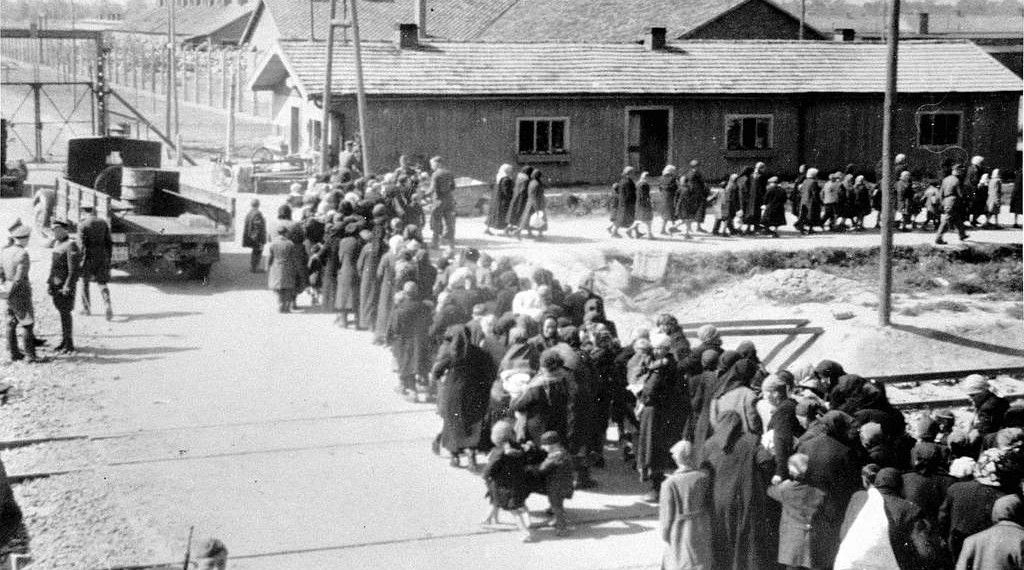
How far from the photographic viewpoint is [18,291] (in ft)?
52.9

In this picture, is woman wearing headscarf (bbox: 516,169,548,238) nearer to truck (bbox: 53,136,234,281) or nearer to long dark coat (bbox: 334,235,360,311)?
truck (bbox: 53,136,234,281)

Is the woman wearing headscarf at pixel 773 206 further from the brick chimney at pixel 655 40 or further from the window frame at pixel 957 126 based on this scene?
the window frame at pixel 957 126

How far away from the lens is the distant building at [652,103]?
103ft

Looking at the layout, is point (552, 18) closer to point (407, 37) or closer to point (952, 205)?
point (407, 37)

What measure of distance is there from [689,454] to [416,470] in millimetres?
3871

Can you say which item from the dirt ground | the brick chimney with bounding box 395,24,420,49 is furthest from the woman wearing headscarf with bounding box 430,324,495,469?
the brick chimney with bounding box 395,24,420,49

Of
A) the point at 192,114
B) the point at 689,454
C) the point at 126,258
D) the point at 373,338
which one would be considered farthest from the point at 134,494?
the point at 192,114

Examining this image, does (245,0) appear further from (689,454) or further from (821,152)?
(689,454)

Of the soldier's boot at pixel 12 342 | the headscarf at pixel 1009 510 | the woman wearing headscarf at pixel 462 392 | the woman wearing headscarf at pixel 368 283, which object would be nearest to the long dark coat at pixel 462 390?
the woman wearing headscarf at pixel 462 392

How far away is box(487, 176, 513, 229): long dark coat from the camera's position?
2516 centimetres

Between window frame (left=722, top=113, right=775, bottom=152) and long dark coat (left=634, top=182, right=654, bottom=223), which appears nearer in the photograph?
long dark coat (left=634, top=182, right=654, bottom=223)

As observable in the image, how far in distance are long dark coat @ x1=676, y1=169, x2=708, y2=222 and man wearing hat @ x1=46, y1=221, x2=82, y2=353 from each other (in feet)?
42.3

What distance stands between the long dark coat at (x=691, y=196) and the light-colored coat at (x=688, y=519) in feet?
55.9

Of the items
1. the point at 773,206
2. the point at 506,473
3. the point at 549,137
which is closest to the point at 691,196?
the point at 773,206
